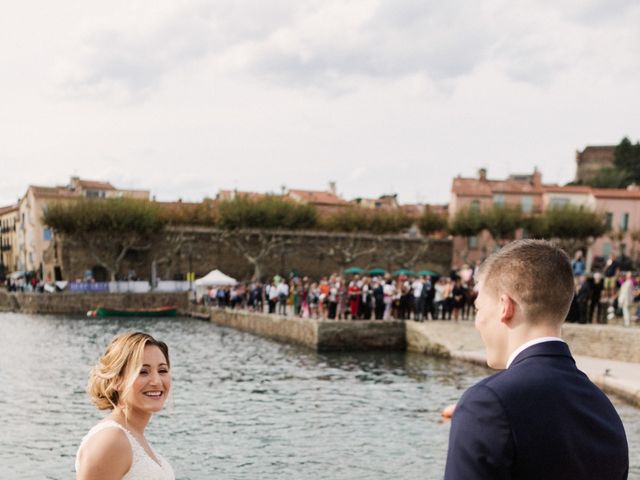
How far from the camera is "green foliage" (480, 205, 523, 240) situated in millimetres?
56000

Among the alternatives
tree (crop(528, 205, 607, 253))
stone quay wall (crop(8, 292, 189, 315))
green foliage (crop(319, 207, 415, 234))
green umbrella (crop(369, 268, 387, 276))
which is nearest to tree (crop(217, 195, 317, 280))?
green foliage (crop(319, 207, 415, 234))

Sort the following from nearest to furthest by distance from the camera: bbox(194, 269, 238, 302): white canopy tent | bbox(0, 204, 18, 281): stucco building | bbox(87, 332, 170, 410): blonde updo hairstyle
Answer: bbox(87, 332, 170, 410): blonde updo hairstyle
bbox(194, 269, 238, 302): white canopy tent
bbox(0, 204, 18, 281): stucco building

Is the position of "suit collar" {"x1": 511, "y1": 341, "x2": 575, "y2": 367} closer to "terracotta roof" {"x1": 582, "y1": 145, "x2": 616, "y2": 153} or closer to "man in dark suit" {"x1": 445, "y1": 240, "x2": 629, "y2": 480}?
"man in dark suit" {"x1": 445, "y1": 240, "x2": 629, "y2": 480}

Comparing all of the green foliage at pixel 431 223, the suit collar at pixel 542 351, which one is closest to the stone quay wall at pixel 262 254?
the green foliage at pixel 431 223

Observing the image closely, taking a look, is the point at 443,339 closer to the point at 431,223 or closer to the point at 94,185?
the point at 431,223

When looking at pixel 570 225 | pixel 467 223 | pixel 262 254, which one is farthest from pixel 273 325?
pixel 570 225

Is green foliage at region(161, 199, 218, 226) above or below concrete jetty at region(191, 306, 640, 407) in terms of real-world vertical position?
above

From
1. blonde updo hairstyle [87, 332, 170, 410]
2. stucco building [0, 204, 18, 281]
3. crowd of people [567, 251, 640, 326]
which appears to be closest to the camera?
blonde updo hairstyle [87, 332, 170, 410]

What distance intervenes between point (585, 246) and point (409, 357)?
1595 inches

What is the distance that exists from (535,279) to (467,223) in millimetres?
55990

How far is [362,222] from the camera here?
60.4 metres

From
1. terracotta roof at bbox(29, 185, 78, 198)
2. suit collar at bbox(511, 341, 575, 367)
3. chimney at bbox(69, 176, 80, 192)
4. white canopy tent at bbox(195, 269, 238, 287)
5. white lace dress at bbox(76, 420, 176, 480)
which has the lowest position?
white canopy tent at bbox(195, 269, 238, 287)

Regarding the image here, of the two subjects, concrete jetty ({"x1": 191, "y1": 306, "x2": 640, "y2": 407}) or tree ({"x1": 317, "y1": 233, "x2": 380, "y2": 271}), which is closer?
concrete jetty ({"x1": 191, "y1": 306, "x2": 640, "y2": 407})

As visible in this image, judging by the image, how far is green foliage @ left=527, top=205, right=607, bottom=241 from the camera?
5450cm
